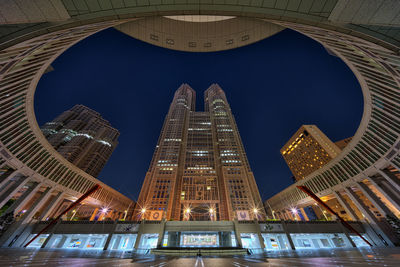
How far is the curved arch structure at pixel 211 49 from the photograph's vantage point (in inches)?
242

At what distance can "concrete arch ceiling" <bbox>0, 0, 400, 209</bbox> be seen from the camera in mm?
5371

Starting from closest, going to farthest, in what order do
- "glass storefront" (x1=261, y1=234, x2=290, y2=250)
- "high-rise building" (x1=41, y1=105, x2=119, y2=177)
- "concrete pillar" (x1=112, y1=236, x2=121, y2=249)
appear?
"concrete pillar" (x1=112, y1=236, x2=121, y2=249)
"glass storefront" (x1=261, y1=234, x2=290, y2=250)
"high-rise building" (x1=41, y1=105, x2=119, y2=177)

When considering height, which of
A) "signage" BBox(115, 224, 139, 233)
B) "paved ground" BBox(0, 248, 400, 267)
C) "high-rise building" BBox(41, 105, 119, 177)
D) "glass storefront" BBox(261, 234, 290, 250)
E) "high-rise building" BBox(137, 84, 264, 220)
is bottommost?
"paved ground" BBox(0, 248, 400, 267)

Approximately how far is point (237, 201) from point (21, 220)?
5403 centimetres

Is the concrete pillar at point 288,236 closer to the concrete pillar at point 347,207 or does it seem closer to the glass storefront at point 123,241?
the concrete pillar at point 347,207

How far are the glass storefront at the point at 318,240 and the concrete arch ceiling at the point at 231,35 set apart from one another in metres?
14.3

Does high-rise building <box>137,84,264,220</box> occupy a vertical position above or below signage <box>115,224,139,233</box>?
above

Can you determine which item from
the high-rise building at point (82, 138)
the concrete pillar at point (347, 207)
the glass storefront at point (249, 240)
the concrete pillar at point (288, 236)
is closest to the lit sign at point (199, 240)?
the glass storefront at point (249, 240)

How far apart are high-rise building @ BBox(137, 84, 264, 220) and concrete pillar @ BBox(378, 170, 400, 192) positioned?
26.7 m

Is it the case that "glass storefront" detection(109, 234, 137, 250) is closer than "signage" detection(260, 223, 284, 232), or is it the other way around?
"glass storefront" detection(109, 234, 137, 250)

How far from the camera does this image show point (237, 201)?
52219 millimetres

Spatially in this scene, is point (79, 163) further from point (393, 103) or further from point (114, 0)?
Result: point (393, 103)

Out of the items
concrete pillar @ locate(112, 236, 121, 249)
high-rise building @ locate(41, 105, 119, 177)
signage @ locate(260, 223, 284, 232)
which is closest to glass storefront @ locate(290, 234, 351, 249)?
signage @ locate(260, 223, 284, 232)

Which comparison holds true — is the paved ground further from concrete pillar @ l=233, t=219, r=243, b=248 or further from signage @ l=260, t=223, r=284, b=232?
signage @ l=260, t=223, r=284, b=232
